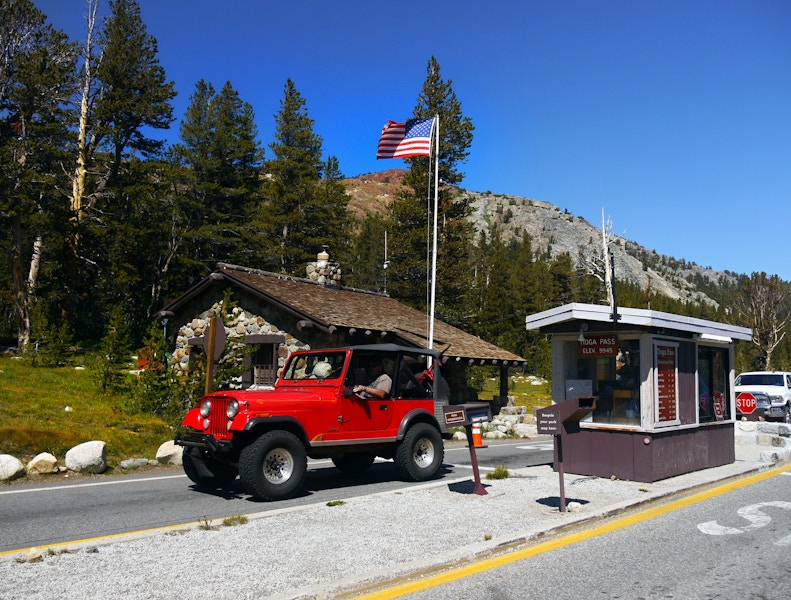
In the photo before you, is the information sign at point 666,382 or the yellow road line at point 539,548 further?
the information sign at point 666,382

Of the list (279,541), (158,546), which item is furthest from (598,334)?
(158,546)

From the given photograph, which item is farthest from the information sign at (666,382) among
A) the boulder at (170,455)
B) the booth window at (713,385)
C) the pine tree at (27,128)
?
the pine tree at (27,128)

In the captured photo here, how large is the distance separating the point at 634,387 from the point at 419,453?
146 inches

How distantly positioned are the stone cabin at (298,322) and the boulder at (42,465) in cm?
563

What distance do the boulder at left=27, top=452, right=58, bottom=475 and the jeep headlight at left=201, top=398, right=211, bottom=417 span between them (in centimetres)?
343

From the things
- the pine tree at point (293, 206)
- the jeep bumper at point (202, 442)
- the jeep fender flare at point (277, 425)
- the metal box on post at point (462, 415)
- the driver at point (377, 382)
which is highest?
the pine tree at point (293, 206)

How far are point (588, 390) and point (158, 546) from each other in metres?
7.44

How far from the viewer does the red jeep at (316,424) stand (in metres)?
8.77

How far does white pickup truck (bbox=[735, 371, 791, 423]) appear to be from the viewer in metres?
24.5

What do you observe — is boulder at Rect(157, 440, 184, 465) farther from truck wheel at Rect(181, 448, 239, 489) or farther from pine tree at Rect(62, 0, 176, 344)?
pine tree at Rect(62, 0, 176, 344)

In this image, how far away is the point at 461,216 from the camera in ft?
143

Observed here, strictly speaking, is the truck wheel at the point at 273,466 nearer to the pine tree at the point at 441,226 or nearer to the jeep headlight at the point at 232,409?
the jeep headlight at the point at 232,409

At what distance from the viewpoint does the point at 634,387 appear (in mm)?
10711

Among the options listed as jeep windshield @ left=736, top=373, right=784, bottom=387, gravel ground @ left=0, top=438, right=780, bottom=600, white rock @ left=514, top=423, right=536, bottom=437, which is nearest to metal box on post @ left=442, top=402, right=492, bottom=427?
gravel ground @ left=0, top=438, right=780, bottom=600
